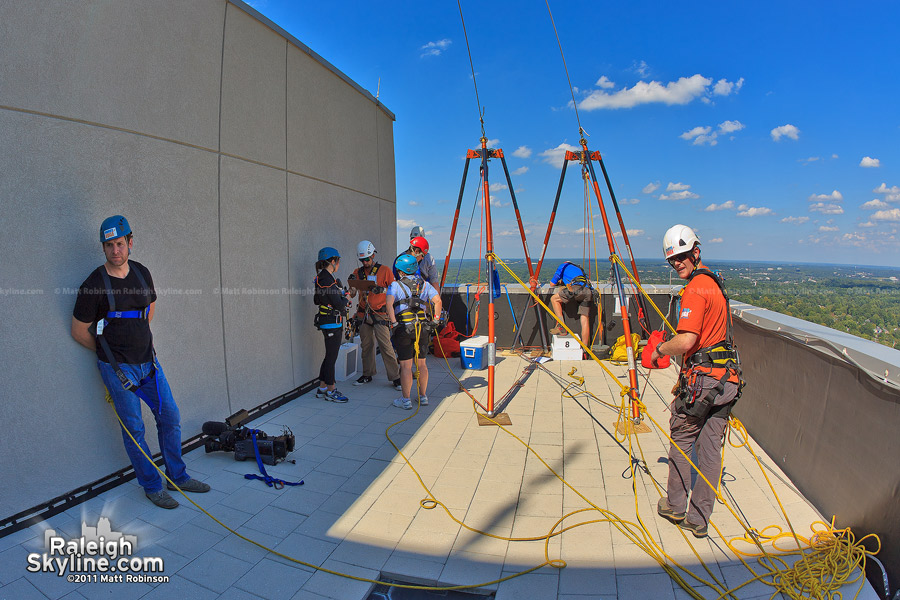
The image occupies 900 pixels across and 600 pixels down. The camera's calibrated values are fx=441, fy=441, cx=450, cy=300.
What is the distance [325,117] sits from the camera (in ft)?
20.2

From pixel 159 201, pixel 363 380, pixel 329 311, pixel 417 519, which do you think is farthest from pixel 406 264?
pixel 417 519

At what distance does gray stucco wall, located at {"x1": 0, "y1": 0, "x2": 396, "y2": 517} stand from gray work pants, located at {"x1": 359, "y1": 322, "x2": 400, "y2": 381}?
2.18 feet

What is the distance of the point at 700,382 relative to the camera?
281 cm

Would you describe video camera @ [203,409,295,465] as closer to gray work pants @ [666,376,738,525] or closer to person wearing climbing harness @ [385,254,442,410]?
person wearing climbing harness @ [385,254,442,410]

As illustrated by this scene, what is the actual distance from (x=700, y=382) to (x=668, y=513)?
3.25ft

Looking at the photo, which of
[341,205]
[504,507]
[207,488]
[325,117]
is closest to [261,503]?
[207,488]

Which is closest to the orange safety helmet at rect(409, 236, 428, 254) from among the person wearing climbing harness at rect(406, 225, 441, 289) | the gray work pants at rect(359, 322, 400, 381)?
the person wearing climbing harness at rect(406, 225, 441, 289)

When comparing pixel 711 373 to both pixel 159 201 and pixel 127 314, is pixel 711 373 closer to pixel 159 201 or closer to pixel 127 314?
pixel 127 314

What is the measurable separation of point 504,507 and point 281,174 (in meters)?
4.33

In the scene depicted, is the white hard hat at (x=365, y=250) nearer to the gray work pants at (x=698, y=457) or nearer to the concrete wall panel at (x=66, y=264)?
the concrete wall panel at (x=66, y=264)

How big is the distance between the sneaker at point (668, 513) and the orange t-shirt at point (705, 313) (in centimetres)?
103

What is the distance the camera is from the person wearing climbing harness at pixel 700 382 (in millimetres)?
2783

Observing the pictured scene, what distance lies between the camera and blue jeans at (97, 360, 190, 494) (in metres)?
3.18

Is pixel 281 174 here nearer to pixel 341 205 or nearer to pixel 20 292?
pixel 341 205
